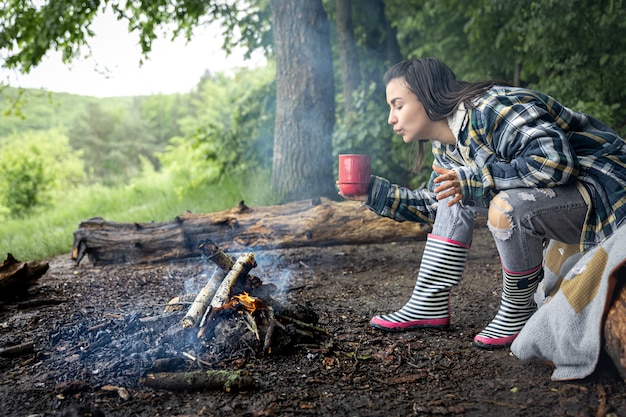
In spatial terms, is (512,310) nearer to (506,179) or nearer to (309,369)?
(506,179)

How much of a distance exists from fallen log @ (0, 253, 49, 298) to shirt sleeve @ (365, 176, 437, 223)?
2.62 m

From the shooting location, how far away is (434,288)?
277cm

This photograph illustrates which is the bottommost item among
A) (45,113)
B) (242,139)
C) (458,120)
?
(242,139)

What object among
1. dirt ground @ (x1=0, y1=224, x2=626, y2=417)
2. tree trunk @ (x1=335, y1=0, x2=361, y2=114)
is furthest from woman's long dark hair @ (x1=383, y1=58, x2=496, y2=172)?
tree trunk @ (x1=335, y1=0, x2=361, y2=114)

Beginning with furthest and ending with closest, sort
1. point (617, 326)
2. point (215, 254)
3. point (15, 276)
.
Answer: point (15, 276) < point (215, 254) < point (617, 326)

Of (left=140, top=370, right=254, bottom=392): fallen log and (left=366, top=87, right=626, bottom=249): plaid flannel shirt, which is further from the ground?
(left=366, top=87, right=626, bottom=249): plaid flannel shirt

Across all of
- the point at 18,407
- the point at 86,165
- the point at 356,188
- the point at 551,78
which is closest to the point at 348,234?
the point at 356,188

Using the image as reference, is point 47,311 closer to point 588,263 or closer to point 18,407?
point 18,407

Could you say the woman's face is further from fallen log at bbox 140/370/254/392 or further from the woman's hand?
fallen log at bbox 140/370/254/392

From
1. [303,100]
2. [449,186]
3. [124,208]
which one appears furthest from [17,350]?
[124,208]

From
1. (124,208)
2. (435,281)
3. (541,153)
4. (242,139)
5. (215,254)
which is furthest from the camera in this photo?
(124,208)

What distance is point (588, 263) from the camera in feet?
6.88

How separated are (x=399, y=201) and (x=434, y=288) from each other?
1.86 ft

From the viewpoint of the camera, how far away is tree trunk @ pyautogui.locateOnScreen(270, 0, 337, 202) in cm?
604
